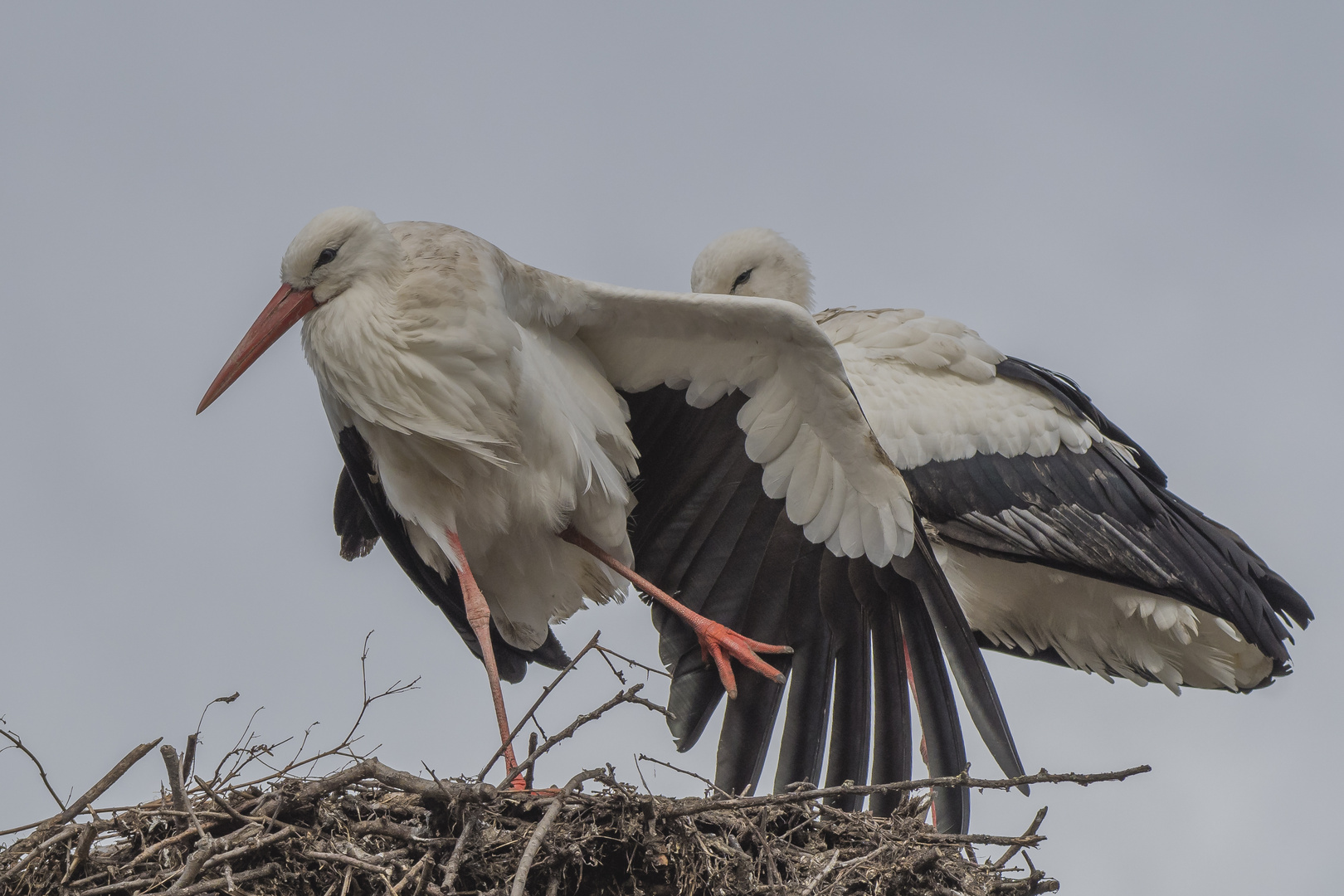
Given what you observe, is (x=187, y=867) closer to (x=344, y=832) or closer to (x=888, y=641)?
(x=344, y=832)

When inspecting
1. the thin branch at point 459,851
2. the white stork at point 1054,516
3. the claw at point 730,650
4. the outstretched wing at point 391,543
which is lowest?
the thin branch at point 459,851

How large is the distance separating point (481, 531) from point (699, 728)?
2.72 ft

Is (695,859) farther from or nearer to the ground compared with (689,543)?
nearer to the ground

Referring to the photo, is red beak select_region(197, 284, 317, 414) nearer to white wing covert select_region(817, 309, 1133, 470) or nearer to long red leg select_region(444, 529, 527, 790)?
long red leg select_region(444, 529, 527, 790)

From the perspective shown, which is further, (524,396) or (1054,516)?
(1054,516)

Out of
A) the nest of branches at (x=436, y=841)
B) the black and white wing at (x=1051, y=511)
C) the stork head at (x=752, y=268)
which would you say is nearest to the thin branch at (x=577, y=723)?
the nest of branches at (x=436, y=841)

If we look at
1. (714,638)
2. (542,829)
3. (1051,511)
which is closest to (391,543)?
(714,638)

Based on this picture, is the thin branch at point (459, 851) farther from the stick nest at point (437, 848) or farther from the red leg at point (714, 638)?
the red leg at point (714, 638)

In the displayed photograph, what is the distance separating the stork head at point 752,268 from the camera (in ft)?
19.6

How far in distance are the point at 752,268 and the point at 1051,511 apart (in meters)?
1.63

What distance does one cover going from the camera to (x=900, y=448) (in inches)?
195

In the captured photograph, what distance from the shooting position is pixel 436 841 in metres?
3.16

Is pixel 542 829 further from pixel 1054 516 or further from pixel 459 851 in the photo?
pixel 1054 516

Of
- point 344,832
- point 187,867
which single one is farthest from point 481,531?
point 187,867
